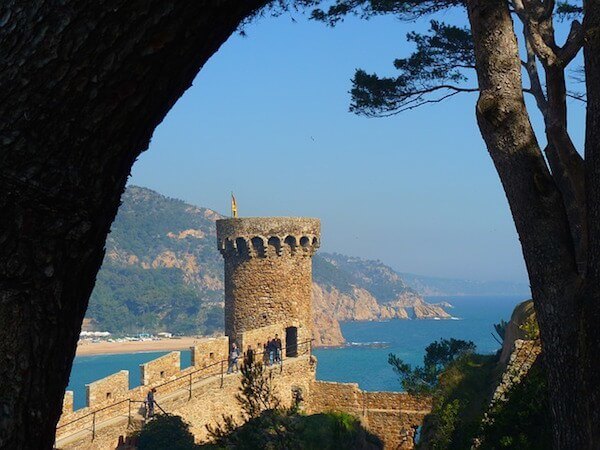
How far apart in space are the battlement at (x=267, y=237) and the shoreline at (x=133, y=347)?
8309cm

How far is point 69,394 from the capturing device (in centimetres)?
1378

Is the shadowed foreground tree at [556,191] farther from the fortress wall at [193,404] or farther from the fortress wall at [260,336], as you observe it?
the fortress wall at [260,336]

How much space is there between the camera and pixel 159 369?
17.1 metres

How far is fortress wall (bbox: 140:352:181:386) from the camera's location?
1645 centimetres

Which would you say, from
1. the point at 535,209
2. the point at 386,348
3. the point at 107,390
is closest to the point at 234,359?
the point at 107,390

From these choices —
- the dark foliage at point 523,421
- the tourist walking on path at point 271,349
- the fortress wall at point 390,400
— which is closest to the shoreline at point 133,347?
the tourist walking on path at point 271,349

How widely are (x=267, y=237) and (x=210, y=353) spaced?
148 inches

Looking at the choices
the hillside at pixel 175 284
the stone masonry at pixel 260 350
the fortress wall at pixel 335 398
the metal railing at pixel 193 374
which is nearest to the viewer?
the metal railing at pixel 193 374

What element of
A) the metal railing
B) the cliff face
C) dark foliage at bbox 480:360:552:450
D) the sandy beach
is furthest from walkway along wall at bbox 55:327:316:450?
the cliff face

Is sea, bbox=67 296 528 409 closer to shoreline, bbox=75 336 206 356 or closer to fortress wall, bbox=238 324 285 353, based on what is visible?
shoreline, bbox=75 336 206 356

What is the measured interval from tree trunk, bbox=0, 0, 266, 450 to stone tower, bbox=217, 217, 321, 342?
19.1 metres

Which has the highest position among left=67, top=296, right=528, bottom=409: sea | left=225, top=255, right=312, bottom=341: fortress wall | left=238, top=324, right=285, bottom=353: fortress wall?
left=225, top=255, right=312, bottom=341: fortress wall

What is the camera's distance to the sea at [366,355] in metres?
73.2

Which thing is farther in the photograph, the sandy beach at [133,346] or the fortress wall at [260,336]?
the sandy beach at [133,346]
